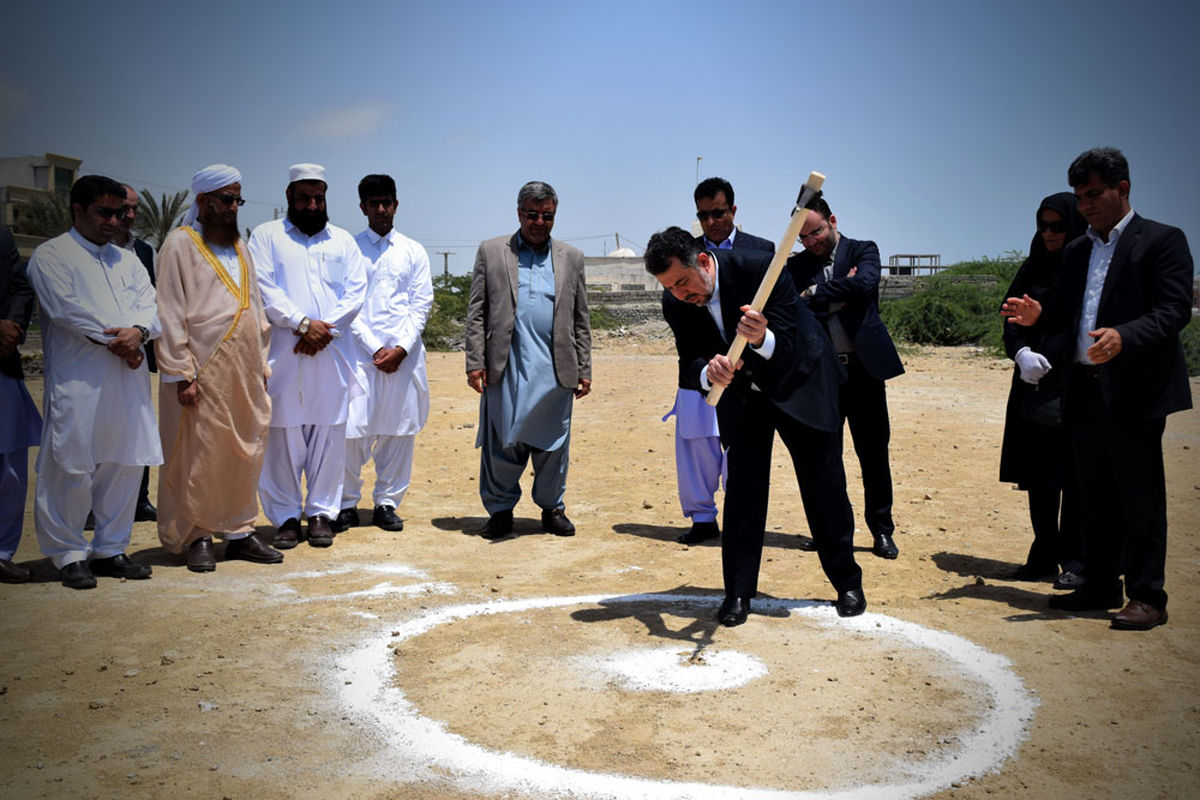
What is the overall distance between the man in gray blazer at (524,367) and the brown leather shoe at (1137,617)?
352cm

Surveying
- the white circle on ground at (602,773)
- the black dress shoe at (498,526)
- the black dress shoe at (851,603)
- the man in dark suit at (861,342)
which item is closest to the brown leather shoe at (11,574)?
the white circle on ground at (602,773)

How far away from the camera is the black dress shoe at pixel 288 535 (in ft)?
21.7

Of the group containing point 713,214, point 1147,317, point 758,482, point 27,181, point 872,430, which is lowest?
point 758,482

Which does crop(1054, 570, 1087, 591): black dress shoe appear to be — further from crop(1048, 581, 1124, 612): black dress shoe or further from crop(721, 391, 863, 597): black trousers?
crop(721, 391, 863, 597): black trousers

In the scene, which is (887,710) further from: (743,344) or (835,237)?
(835,237)

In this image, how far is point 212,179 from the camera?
246 inches

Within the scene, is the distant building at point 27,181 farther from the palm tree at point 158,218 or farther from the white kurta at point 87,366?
the palm tree at point 158,218

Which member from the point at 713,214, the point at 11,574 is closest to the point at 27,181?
the point at 11,574

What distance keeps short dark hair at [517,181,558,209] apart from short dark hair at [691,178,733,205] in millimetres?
1046

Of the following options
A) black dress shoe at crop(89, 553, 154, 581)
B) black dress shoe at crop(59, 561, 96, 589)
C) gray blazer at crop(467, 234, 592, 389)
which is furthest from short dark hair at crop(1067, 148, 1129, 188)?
black dress shoe at crop(59, 561, 96, 589)

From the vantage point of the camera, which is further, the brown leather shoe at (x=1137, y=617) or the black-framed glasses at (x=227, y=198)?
the black-framed glasses at (x=227, y=198)

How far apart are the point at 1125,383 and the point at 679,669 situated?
2581 mm

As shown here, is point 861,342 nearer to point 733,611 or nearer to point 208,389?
point 733,611

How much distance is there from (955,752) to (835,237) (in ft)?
12.4
